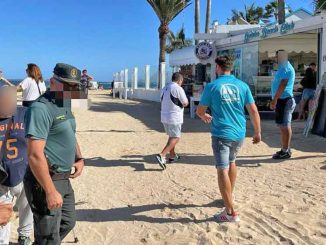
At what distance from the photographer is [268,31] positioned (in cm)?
1485

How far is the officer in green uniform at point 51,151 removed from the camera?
3.16 meters

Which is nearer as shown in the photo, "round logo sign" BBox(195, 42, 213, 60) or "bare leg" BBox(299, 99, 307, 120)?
"bare leg" BBox(299, 99, 307, 120)

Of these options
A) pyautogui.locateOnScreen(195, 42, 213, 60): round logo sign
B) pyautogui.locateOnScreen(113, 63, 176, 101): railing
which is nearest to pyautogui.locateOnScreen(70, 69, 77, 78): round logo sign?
pyautogui.locateOnScreen(195, 42, 213, 60): round logo sign

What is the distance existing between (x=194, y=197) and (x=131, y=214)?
97 cm

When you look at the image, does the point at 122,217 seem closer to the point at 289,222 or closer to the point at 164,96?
the point at 289,222

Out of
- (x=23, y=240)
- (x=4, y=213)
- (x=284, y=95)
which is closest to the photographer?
(x=4, y=213)

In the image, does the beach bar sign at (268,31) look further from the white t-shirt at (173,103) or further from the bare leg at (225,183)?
the bare leg at (225,183)

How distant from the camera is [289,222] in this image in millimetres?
5039

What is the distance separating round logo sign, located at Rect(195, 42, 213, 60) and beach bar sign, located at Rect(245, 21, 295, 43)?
2.96 meters

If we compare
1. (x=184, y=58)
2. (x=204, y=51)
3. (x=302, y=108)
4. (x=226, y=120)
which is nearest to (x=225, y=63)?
(x=226, y=120)

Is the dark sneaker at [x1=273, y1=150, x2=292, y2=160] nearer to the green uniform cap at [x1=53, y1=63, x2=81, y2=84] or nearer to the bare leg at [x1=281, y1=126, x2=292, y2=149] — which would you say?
the bare leg at [x1=281, y1=126, x2=292, y2=149]

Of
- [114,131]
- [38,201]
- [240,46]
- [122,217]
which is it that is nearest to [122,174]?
[122,217]

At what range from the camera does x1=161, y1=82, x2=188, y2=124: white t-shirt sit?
7.95 meters

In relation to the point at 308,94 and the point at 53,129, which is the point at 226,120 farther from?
the point at 308,94
